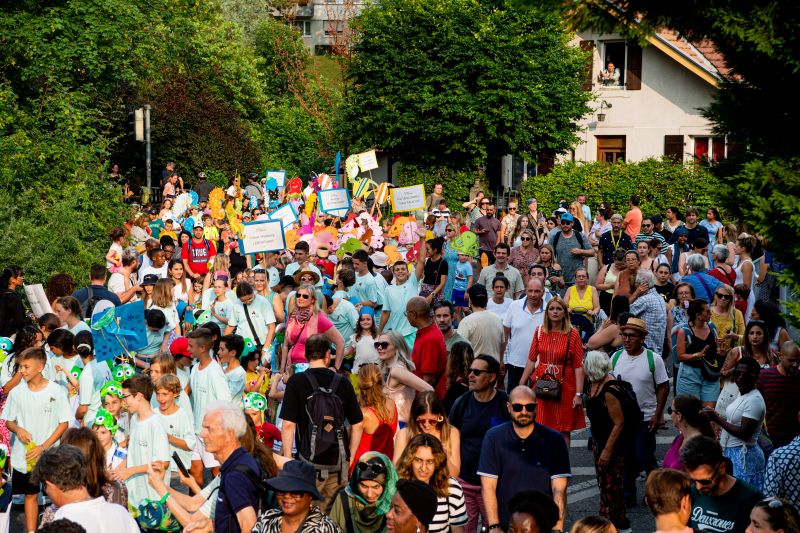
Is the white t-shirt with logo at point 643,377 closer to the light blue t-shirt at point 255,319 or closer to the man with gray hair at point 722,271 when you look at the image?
the light blue t-shirt at point 255,319

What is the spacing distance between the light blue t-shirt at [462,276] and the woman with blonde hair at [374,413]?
7.84 metres

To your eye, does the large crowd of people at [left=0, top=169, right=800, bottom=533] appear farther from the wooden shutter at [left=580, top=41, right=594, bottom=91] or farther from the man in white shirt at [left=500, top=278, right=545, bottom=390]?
the wooden shutter at [left=580, top=41, right=594, bottom=91]

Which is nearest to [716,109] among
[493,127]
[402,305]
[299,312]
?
[299,312]

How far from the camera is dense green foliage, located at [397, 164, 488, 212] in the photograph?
125ft

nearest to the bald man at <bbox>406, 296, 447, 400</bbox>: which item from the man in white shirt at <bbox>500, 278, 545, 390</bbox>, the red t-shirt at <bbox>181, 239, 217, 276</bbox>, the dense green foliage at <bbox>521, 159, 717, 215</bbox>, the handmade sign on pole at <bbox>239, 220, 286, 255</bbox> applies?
the man in white shirt at <bbox>500, 278, 545, 390</bbox>

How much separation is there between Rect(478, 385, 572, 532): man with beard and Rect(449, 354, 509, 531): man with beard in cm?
81

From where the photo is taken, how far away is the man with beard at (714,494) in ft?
22.5

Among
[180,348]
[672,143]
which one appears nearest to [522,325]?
[180,348]

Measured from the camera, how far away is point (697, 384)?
11.5 metres

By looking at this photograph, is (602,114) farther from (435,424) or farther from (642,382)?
(435,424)

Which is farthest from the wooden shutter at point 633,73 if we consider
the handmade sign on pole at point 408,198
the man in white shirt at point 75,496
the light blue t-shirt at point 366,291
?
the man in white shirt at point 75,496

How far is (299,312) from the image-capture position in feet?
38.3

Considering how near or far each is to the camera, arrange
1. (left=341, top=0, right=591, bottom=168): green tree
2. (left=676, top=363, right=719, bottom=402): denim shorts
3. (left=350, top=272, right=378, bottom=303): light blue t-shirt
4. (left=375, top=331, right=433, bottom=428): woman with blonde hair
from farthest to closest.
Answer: (left=341, top=0, right=591, bottom=168): green tree < (left=350, top=272, right=378, bottom=303): light blue t-shirt < (left=676, top=363, right=719, bottom=402): denim shorts < (left=375, top=331, right=433, bottom=428): woman with blonde hair

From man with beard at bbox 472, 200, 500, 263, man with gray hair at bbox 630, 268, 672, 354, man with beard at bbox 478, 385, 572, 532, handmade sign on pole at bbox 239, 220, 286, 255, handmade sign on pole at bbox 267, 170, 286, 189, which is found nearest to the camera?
man with beard at bbox 478, 385, 572, 532
